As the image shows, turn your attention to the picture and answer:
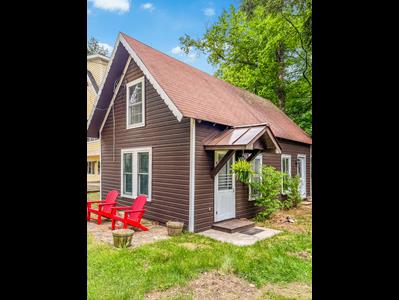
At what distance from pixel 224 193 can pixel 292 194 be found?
4030 mm

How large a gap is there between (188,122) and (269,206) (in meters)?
3.74

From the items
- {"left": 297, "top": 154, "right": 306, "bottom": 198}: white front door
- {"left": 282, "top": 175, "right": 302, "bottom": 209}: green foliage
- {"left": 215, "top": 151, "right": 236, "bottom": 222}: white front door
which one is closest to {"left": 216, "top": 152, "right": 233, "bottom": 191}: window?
{"left": 215, "top": 151, "right": 236, "bottom": 222}: white front door

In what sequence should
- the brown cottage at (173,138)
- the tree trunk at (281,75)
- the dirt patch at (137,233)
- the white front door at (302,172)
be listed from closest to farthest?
1. the dirt patch at (137,233)
2. the brown cottage at (173,138)
3. the white front door at (302,172)
4. the tree trunk at (281,75)

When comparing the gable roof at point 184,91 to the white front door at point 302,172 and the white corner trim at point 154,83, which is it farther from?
the white front door at point 302,172

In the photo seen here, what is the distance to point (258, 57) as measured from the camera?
17516 millimetres

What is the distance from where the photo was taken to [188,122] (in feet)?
21.9

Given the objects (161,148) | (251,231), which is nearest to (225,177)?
(251,231)

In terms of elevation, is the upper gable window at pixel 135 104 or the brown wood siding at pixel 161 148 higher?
the upper gable window at pixel 135 104

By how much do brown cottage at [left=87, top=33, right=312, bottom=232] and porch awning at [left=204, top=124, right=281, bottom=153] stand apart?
0.02 metres

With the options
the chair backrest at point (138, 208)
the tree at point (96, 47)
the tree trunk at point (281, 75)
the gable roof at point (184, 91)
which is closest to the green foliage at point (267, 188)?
the gable roof at point (184, 91)

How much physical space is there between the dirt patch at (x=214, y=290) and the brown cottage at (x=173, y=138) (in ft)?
8.67

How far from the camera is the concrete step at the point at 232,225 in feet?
21.8
